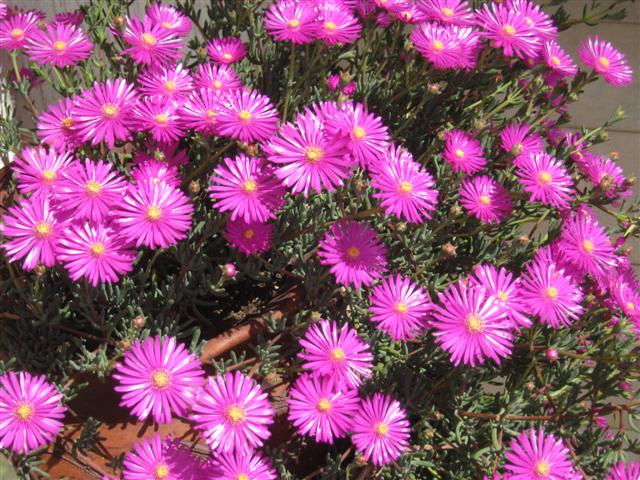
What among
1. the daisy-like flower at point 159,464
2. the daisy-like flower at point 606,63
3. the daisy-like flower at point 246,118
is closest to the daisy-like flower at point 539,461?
the daisy-like flower at point 159,464

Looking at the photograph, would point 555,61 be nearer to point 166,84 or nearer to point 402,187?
point 402,187

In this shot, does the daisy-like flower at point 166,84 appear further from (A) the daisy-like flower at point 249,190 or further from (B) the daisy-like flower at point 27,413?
(B) the daisy-like flower at point 27,413

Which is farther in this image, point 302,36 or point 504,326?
point 302,36

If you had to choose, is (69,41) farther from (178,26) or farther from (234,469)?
(234,469)

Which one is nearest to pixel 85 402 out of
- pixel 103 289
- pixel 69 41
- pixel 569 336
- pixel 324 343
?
pixel 103 289

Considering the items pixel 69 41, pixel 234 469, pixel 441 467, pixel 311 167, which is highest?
pixel 69 41

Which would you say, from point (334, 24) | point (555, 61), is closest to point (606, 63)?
point (555, 61)

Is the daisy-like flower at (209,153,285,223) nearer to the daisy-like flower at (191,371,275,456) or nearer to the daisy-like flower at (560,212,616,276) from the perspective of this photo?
the daisy-like flower at (191,371,275,456)
